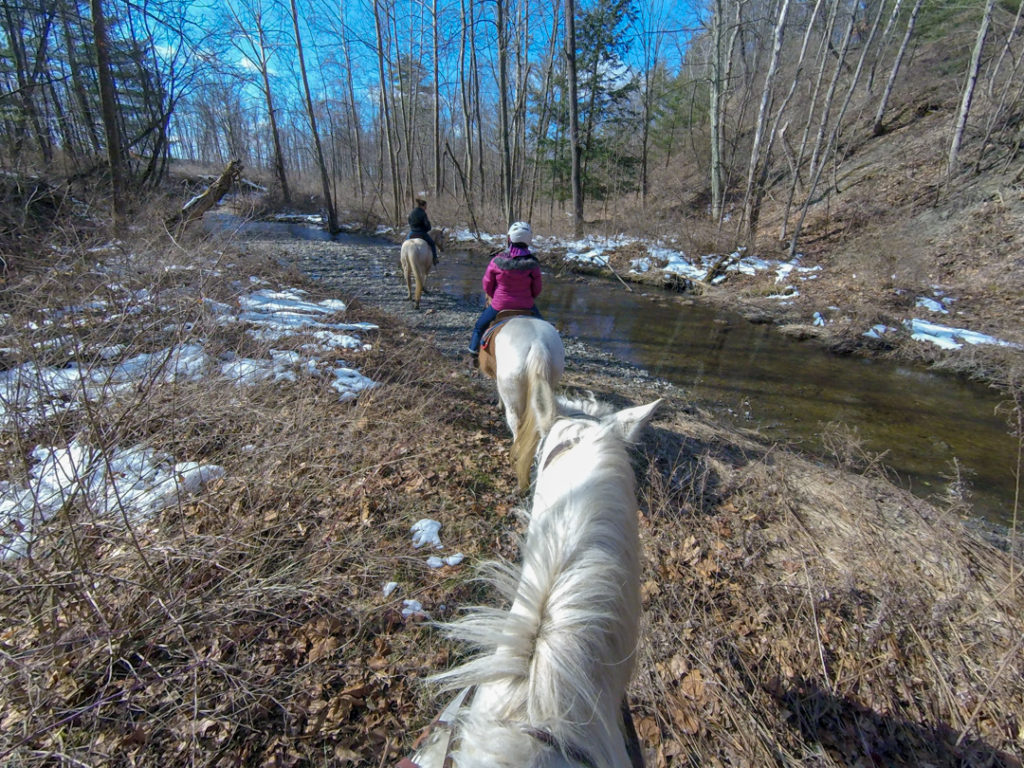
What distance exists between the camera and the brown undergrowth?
2.00 meters

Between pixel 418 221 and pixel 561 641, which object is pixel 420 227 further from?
pixel 561 641

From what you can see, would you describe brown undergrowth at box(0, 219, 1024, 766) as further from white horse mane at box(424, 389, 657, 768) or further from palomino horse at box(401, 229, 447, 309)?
palomino horse at box(401, 229, 447, 309)

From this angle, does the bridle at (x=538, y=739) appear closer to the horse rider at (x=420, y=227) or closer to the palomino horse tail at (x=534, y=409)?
the palomino horse tail at (x=534, y=409)

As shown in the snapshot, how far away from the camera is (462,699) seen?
1.24 meters

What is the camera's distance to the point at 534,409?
124 inches

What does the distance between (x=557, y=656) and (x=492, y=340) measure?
12.7 feet

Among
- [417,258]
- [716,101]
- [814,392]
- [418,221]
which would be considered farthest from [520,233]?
[716,101]

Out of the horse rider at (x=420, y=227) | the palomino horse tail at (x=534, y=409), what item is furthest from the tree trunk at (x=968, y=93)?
the palomino horse tail at (x=534, y=409)

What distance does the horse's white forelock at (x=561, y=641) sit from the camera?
104 cm

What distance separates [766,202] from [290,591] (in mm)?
22421

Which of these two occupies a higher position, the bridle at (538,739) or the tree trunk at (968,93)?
the tree trunk at (968,93)

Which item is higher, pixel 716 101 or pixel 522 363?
pixel 716 101

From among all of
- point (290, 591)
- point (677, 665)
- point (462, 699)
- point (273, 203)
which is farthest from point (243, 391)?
point (273, 203)

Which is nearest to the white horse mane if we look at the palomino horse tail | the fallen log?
the palomino horse tail
